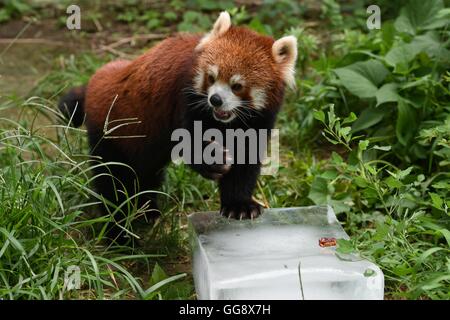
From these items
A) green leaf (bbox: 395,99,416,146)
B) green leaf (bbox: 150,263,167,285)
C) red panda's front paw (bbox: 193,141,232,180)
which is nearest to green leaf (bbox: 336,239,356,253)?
red panda's front paw (bbox: 193,141,232,180)

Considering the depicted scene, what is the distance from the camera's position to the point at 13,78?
6.98 metres

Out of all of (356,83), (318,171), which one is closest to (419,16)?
(356,83)

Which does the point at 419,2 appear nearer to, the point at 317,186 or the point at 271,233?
the point at 317,186

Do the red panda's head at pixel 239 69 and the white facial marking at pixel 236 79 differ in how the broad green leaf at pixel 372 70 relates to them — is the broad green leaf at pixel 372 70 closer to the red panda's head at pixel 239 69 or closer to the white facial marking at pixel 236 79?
the red panda's head at pixel 239 69

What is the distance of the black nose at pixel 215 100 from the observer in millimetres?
4387

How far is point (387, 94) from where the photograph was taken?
5363mm

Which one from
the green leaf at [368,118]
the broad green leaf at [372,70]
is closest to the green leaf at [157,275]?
the green leaf at [368,118]

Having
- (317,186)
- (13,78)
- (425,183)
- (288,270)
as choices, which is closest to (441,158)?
(425,183)

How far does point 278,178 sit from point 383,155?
2.30 ft

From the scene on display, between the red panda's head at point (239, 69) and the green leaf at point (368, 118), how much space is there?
37.8 inches

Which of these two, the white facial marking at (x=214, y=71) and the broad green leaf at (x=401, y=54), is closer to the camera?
the white facial marking at (x=214, y=71)

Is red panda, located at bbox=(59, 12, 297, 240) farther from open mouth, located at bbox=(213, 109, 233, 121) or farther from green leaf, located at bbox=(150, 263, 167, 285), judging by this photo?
green leaf, located at bbox=(150, 263, 167, 285)

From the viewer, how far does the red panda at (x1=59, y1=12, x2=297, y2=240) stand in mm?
4500

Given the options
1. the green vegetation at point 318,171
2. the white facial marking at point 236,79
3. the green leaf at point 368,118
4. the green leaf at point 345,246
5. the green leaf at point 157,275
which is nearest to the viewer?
the green leaf at point 345,246
